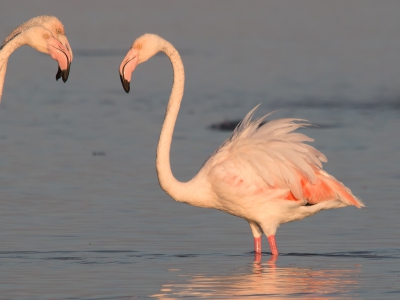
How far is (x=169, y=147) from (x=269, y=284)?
6.96 ft

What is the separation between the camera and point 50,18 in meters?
9.70

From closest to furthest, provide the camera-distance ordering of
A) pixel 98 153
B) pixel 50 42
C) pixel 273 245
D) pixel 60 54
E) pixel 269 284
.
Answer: pixel 269 284
pixel 50 42
pixel 60 54
pixel 273 245
pixel 98 153

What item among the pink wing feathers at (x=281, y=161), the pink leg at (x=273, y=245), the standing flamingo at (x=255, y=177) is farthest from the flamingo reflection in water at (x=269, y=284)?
the pink wing feathers at (x=281, y=161)

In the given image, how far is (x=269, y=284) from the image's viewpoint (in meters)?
8.23

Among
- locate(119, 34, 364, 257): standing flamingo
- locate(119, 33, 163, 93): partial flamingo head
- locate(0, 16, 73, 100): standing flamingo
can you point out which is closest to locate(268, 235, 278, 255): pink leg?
locate(119, 34, 364, 257): standing flamingo

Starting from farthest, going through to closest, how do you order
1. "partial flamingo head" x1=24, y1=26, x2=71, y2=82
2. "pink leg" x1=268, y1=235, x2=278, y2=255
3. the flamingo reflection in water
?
1. "pink leg" x1=268, y1=235, x2=278, y2=255
2. "partial flamingo head" x1=24, y1=26, x2=71, y2=82
3. the flamingo reflection in water

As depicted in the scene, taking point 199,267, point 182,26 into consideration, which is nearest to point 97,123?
point 199,267

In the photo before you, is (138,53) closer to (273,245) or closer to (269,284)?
(273,245)

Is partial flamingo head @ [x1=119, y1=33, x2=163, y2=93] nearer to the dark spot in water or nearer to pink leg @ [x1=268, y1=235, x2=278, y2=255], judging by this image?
pink leg @ [x1=268, y1=235, x2=278, y2=255]

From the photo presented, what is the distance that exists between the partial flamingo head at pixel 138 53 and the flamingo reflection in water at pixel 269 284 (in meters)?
2.32

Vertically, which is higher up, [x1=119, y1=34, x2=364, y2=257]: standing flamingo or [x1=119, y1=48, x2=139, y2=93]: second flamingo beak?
[x1=119, y1=48, x2=139, y2=93]: second flamingo beak

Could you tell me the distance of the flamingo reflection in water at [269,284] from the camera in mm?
7773

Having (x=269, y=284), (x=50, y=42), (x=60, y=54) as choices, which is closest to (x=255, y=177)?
(x=269, y=284)

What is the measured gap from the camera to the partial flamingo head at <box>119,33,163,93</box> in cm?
985
